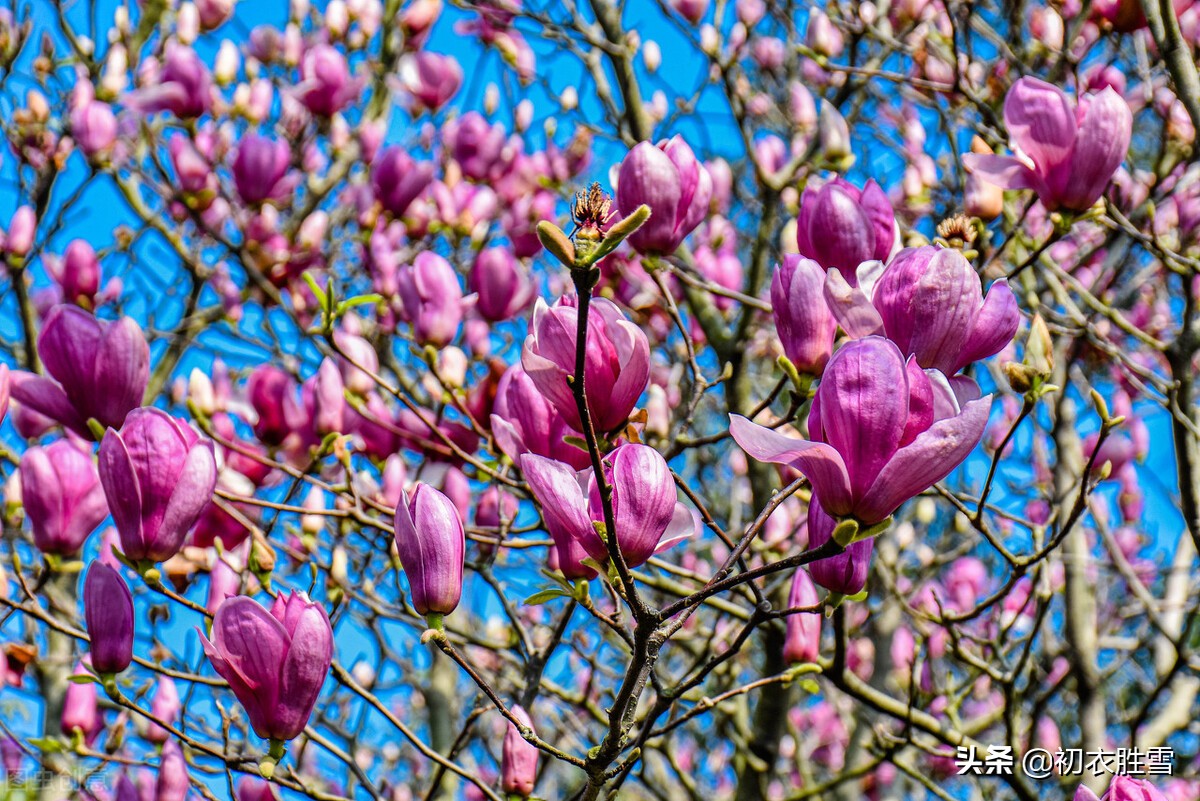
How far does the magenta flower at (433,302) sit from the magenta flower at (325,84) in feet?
5.77

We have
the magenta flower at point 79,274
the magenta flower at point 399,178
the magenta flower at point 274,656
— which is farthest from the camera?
the magenta flower at point 399,178

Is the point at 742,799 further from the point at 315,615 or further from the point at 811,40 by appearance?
the point at 811,40

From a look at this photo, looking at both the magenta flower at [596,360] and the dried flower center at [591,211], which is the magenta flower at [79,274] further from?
the dried flower center at [591,211]

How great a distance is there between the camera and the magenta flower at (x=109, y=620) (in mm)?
1357

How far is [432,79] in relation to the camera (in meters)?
3.96

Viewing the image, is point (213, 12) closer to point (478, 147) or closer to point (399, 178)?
point (478, 147)

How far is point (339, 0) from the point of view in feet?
14.1

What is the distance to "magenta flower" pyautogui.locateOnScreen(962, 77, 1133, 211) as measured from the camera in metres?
1.50

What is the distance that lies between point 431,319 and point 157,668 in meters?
0.83

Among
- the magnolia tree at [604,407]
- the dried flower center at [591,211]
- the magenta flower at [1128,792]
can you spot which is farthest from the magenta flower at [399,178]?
the magenta flower at [1128,792]

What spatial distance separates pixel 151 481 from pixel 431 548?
426mm

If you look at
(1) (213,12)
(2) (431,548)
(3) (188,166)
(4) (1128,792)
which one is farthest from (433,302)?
(1) (213,12)

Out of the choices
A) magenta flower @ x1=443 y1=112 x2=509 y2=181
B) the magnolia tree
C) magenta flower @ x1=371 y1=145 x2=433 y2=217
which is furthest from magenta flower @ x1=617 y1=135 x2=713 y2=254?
magenta flower @ x1=443 y1=112 x2=509 y2=181

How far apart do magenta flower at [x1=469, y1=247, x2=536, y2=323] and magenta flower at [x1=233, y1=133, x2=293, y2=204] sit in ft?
3.37
